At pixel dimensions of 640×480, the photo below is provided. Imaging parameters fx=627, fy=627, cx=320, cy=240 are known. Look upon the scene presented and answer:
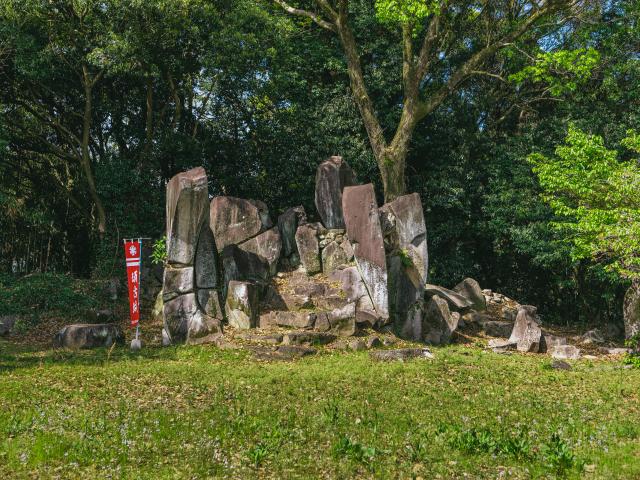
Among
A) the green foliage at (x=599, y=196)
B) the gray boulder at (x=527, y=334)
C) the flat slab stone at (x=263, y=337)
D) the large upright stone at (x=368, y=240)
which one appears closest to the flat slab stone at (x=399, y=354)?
the flat slab stone at (x=263, y=337)

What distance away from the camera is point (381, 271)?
18453 millimetres

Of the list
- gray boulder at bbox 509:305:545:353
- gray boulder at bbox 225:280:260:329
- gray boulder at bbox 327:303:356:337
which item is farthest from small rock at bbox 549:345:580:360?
gray boulder at bbox 225:280:260:329

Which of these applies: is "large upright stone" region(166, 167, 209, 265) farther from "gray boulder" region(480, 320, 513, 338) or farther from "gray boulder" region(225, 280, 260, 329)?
"gray boulder" region(480, 320, 513, 338)

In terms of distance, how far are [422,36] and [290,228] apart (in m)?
12.1

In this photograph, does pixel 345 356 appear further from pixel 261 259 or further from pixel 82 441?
pixel 82 441

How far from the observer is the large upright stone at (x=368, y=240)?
60.5ft

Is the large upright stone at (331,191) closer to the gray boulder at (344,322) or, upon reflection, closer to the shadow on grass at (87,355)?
the gray boulder at (344,322)

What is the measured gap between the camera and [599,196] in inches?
721

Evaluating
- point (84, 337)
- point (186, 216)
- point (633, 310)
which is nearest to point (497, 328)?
point (633, 310)

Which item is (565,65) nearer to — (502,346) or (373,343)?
(502,346)

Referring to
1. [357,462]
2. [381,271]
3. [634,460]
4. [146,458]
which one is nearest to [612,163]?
[381,271]

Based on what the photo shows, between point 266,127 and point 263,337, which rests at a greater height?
point 266,127

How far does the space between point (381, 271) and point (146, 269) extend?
9.60m

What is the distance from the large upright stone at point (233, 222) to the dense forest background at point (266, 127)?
5117 millimetres
